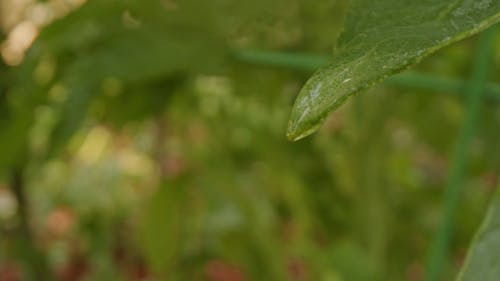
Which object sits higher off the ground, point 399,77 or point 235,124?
point 399,77

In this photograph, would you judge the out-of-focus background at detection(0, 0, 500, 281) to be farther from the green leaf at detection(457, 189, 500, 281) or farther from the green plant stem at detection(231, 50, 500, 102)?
the green leaf at detection(457, 189, 500, 281)

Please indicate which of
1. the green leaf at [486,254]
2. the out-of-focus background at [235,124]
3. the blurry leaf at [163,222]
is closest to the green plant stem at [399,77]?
the out-of-focus background at [235,124]

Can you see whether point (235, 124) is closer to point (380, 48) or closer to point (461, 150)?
point (461, 150)

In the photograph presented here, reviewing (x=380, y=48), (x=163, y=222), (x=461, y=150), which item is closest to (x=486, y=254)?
(x=380, y=48)

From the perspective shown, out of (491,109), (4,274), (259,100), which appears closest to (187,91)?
(259,100)

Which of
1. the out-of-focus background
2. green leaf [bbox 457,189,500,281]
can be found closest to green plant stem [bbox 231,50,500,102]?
the out-of-focus background
